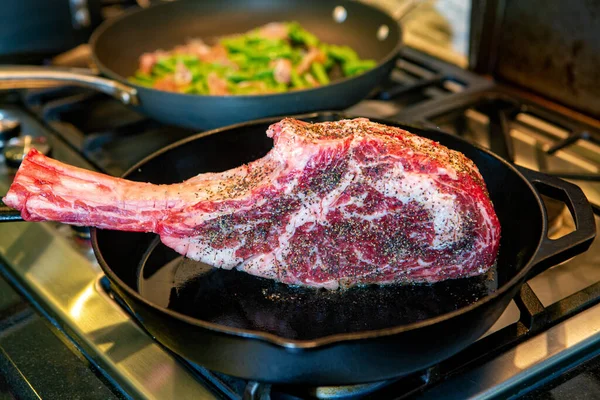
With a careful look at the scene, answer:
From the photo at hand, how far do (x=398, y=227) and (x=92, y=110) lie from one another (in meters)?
1.39

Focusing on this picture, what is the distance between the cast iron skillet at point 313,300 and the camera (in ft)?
3.01

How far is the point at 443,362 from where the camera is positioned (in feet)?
3.71

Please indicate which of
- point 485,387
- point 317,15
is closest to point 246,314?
point 485,387

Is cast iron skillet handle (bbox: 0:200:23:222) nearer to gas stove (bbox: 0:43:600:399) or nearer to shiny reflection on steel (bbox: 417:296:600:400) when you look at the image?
gas stove (bbox: 0:43:600:399)

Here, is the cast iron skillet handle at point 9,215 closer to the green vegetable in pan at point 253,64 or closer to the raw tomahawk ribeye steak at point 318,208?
the raw tomahawk ribeye steak at point 318,208

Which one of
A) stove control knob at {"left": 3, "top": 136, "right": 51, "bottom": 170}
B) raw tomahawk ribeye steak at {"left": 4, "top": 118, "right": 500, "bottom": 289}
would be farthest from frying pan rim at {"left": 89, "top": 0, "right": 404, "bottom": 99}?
raw tomahawk ribeye steak at {"left": 4, "top": 118, "right": 500, "bottom": 289}

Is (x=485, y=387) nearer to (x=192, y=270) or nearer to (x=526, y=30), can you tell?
(x=192, y=270)

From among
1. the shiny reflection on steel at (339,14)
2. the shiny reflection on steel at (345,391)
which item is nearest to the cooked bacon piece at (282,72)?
the shiny reflection on steel at (339,14)

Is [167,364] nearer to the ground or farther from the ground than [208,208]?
nearer to the ground

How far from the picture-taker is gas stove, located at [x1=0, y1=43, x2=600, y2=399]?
43.6 inches

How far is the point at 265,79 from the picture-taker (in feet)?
6.80

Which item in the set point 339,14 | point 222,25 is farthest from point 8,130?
point 339,14

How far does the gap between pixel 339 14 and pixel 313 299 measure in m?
1.52

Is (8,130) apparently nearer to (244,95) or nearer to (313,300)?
(244,95)
